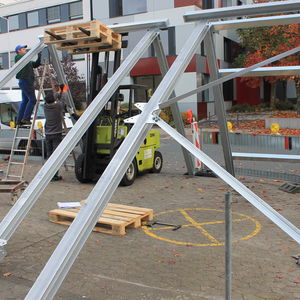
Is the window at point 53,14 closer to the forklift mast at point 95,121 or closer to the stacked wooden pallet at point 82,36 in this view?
the forklift mast at point 95,121

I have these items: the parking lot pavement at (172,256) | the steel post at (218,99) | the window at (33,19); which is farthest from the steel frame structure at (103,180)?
the window at (33,19)

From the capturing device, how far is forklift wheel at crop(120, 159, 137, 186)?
8938 millimetres

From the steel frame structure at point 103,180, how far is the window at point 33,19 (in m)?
32.2

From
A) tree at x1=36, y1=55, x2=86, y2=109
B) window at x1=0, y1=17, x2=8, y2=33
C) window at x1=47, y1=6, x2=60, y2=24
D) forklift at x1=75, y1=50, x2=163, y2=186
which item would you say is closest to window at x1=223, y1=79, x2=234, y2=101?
tree at x1=36, y1=55, x2=86, y2=109

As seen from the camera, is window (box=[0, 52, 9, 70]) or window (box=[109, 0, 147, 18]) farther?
window (box=[0, 52, 9, 70])

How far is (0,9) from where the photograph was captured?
121 ft

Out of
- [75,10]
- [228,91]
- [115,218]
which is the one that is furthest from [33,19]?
[115,218]

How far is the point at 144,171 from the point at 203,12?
5.27 metres

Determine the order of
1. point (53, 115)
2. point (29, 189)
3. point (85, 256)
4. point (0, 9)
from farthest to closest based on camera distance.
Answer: point (0, 9) < point (53, 115) < point (85, 256) < point (29, 189)

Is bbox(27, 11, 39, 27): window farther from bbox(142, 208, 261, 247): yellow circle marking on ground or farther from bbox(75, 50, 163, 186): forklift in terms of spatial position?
bbox(142, 208, 261, 247): yellow circle marking on ground

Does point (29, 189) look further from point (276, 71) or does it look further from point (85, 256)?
point (276, 71)

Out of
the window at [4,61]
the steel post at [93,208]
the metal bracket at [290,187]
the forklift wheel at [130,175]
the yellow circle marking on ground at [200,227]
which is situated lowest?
the yellow circle marking on ground at [200,227]

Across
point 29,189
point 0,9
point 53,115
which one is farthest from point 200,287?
point 0,9

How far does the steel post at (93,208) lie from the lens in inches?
110
